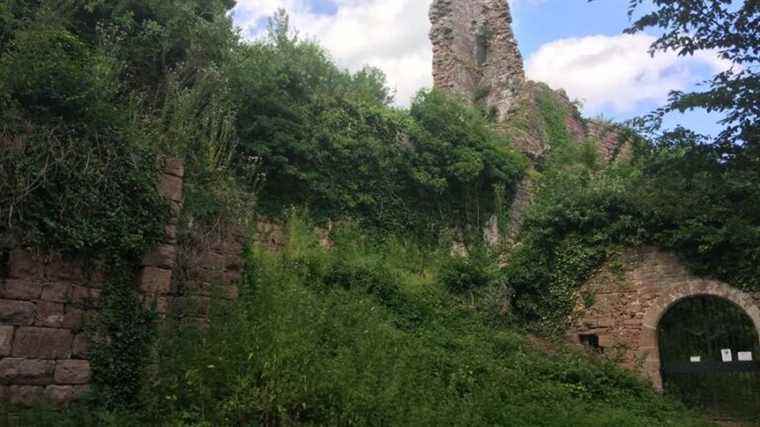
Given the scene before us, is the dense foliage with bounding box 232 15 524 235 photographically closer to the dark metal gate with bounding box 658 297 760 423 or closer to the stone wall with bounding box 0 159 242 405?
the dark metal gate with bounding box 658 297 760 423

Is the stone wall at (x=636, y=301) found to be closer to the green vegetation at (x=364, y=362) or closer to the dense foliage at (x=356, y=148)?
the green vegetation at (x=364, y=362)

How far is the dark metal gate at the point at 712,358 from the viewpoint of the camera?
36.0 ft

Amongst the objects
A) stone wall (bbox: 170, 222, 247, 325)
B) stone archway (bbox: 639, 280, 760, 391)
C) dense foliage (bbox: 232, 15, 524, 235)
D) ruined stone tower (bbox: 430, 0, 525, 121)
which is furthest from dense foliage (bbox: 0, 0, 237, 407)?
ruined stone tower (bbox: 430, 0, 525, 121)

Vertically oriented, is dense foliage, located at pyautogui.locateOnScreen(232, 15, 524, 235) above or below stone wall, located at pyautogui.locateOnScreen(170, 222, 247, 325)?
above

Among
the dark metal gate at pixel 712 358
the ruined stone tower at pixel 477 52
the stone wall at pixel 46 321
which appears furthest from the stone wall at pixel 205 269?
the ruined stone tower at pixel 477 52

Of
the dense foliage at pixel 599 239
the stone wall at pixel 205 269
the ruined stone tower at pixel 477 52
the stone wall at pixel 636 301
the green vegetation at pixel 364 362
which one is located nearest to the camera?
the green vegetation at pixel 364 362

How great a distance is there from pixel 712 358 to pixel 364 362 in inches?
335

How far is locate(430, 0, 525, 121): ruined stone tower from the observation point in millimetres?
19391

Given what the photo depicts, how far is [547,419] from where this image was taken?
7.54 meters

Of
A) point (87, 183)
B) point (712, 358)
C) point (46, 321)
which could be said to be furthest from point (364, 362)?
point (712, 358)

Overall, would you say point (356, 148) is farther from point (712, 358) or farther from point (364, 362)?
Result: point (712, 358)

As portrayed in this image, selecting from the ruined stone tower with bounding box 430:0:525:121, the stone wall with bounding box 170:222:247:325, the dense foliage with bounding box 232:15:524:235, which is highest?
the ruined stone tower with bounding box 430:0:525:121

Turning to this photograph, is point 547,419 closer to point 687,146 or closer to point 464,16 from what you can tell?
point 687,146

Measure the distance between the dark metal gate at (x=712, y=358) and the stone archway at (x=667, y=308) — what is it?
277 millimetres
